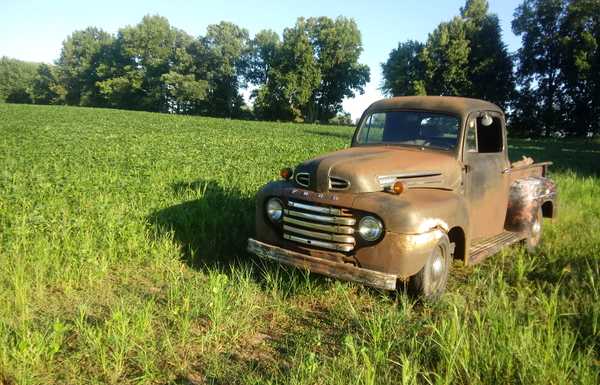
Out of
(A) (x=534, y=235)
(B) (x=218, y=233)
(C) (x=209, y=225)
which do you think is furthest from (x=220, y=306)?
(A) (x=534, y=235)

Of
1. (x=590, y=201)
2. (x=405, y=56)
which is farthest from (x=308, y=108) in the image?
(x=590, y=201)

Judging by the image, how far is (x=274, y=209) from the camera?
4.45m

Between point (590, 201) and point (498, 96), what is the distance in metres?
43.8

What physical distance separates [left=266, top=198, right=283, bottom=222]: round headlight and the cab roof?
1.92 metres

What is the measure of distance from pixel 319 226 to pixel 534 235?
379 cm

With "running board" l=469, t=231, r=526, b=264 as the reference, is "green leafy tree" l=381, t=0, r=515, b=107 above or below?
above

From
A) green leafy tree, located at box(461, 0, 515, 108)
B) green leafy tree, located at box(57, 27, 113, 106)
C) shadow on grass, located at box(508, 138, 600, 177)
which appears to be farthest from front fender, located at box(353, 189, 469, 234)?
green leafy tree, located at box(57, 27, 113, 106)

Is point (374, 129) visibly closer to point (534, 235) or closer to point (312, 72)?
point (534, 235)

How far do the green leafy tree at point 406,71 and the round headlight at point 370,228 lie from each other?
152ft

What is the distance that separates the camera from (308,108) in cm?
6631

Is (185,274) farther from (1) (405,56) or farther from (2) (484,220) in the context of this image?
(1) (405,56)

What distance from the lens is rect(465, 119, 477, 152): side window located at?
192 inches

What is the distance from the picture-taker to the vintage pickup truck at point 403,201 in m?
3.73

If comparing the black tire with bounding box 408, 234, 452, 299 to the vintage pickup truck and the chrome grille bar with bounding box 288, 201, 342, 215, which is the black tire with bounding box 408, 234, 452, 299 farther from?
the chrome grille bar with bounding box 288, 201, 342, 215
